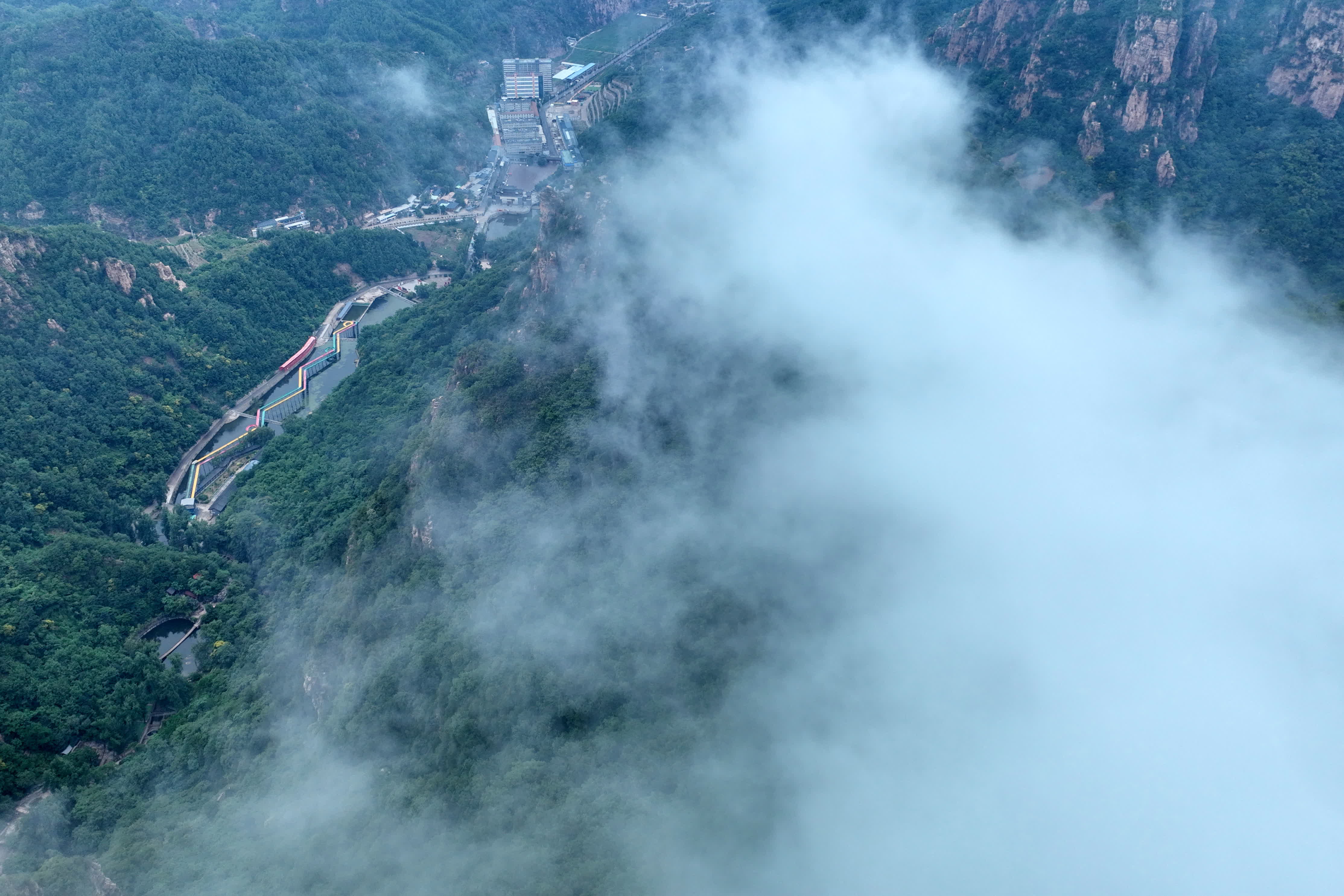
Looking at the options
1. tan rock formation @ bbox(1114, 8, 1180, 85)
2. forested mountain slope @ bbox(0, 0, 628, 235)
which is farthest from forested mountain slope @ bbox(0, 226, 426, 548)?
tan rock formation @ bbox(1114, 8, 1180, 85)

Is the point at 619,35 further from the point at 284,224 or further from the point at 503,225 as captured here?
the point at 284,224

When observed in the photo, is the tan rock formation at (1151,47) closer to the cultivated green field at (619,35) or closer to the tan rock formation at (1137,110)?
the tan rock formation at (1137,110)

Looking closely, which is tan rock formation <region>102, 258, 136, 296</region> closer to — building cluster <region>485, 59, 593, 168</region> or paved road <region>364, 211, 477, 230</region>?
paved road <region>364, 211, 477, 230</region>

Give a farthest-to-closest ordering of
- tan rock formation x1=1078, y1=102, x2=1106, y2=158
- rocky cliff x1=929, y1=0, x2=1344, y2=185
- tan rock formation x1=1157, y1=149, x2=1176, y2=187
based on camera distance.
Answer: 1. tan rock formation x1=1078, y1=102, x2=1106, y2=158
2. tan rock formation x1=1157, y1=149, x2=1176, y2=187
3. rocky cliff x1=929, y1=0, x2=1344, y2=185

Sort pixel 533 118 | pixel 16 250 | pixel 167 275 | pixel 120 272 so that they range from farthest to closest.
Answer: pixel 533 118 < pixel 167 275 < pixel 120 272 < pixel 16 250

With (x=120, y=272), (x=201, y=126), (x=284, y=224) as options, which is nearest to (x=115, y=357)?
(x=120, y=272)
